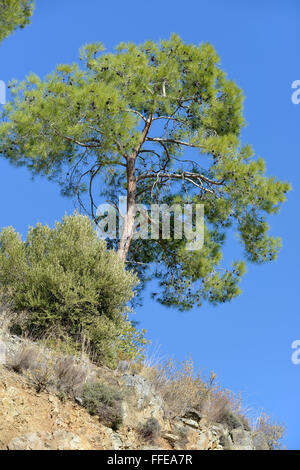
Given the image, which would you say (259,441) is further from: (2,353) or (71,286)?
(2,353)

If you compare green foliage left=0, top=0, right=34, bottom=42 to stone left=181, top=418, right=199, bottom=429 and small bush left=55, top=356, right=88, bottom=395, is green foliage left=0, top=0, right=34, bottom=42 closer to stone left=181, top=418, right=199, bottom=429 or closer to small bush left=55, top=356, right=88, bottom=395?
small bush left=55, top=356, right=88, bottom=395

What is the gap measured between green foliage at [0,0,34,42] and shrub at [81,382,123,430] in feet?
38.2

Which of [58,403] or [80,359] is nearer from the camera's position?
[58,403]

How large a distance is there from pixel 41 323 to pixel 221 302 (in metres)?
5.83

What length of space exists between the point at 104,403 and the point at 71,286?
2.67m

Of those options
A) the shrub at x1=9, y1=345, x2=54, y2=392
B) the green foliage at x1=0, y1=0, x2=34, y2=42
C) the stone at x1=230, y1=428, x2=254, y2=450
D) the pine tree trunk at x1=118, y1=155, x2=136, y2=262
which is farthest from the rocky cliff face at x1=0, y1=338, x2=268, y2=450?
the green foliage at x1=0, y1=0, x2=34, y2=42

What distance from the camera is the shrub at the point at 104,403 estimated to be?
8.45m

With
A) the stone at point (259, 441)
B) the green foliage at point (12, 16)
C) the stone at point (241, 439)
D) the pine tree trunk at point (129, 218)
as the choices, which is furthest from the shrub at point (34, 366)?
the green foliage at point (12, 16)

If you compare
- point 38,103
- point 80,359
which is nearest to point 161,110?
point 38,103

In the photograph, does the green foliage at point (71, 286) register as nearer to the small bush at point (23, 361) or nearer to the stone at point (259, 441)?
the small bush at point (23, 361)

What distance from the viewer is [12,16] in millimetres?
16547

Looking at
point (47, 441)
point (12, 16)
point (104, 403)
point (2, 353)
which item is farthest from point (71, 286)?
point (12, 16)

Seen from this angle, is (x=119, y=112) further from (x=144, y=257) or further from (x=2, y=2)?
(x=2, y=2)

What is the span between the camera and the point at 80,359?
991 cm
